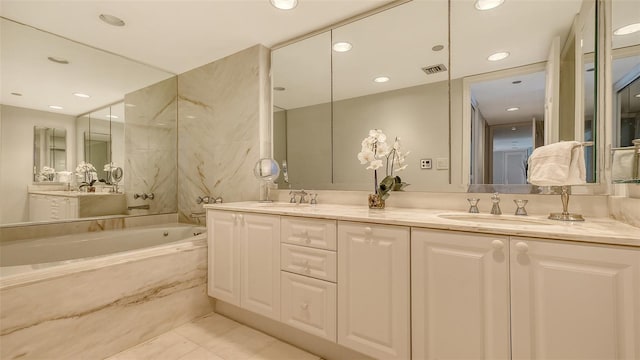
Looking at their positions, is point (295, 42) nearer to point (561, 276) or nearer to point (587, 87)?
point (587, 87)

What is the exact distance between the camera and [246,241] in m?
1.89

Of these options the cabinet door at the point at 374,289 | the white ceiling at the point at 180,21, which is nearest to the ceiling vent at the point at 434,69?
the white ceiling at the point at 180,21

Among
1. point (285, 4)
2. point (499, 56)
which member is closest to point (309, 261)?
point (499, 56)

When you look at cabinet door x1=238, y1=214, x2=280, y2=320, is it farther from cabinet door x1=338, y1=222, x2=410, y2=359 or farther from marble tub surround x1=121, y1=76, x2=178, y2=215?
marble tub surround x1=121, y1=76, x2=178, y2=215

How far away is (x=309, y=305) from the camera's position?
5.23ft

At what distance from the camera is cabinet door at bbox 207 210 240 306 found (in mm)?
1961

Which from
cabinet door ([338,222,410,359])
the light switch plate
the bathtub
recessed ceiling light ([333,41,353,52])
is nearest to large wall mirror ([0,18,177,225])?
the bathtub

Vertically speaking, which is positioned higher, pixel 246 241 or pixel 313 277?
pixel 246 241

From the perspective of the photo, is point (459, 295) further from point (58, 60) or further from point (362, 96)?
point (58, 60)

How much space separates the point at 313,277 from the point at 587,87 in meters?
1.73

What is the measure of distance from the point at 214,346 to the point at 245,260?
55cm

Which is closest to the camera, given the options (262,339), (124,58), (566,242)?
(566,242)

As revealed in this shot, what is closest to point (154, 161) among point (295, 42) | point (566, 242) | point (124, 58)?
point (124, 58)

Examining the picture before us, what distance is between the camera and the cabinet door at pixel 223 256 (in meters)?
1.96
